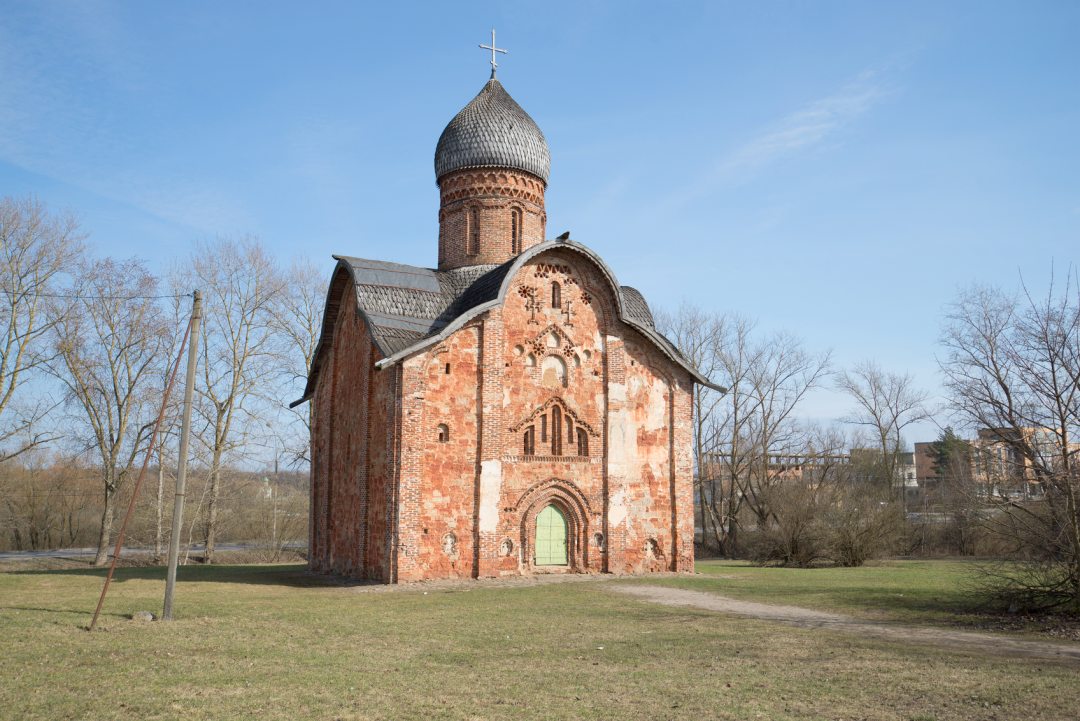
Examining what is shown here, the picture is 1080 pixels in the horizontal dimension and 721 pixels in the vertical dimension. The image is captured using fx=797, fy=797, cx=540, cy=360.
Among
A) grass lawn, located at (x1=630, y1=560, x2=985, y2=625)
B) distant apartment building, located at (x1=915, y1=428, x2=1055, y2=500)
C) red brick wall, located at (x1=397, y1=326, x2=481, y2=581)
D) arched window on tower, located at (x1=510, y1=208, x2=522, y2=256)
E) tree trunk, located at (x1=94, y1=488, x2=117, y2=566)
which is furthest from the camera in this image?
tree trunk, located at (x1=94, y1=488, x2=117, y2=566)

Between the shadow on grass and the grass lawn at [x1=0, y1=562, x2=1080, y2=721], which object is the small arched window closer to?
the shadow on grass

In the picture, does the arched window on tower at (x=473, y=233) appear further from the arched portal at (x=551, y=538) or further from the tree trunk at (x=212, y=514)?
the tree trunk at (x=212, y=514)

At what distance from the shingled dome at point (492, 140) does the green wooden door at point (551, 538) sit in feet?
32.5

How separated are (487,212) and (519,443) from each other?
7.41 metres

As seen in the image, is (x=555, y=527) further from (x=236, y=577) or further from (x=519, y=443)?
(x=236, y=577)

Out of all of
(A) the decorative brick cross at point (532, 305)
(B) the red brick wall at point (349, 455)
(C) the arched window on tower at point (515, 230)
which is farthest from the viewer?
(C) the arched window on tower at point (515, 230)

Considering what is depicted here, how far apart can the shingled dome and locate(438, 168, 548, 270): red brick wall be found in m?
0.28

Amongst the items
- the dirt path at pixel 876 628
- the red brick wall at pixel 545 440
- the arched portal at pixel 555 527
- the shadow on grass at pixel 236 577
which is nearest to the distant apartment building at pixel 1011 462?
the dirt path at pixel 876 628

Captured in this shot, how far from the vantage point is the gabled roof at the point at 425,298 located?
1792 centimetres

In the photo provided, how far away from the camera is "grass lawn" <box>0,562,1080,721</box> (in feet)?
20.6

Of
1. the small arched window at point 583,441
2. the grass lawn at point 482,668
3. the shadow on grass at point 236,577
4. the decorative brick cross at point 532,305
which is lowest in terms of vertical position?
the shadow on grass at point 236,577

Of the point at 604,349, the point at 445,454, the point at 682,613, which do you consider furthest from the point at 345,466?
the point at 682,613

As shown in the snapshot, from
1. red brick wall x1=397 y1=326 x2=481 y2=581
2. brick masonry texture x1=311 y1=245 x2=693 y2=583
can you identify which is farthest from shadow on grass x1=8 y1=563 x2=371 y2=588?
red brick wall x1=397 y1=326 x2=481 y2=581

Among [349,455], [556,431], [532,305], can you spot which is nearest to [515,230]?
[532,305]
